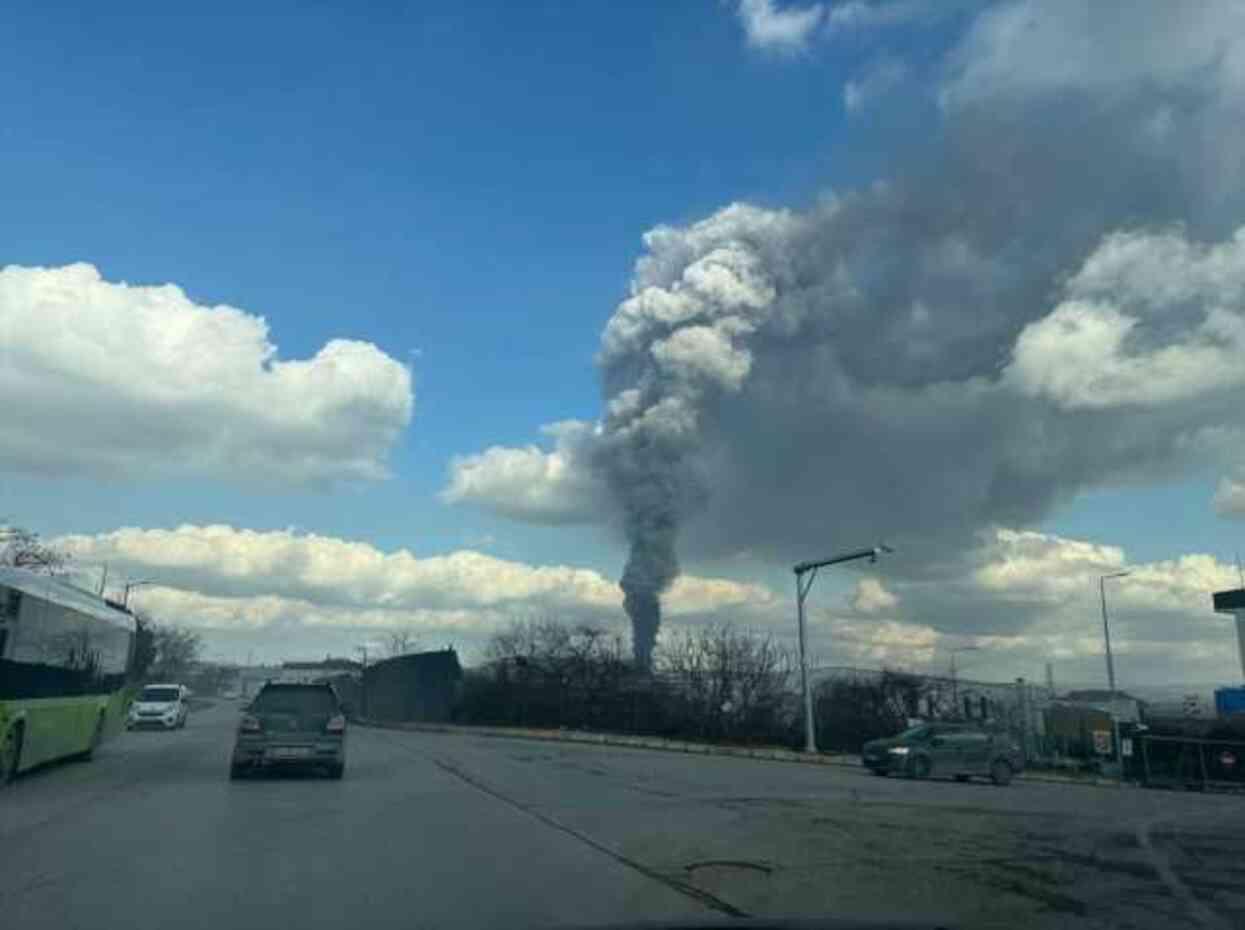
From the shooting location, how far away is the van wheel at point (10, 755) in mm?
17578

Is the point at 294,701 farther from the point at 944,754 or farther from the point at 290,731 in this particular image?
the point at 944,754

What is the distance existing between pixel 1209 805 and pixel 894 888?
18.5m

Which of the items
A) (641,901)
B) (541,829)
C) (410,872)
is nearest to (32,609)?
(541,829)

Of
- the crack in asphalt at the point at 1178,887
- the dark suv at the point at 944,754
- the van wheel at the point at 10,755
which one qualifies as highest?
the dark suv at the point at 944,754

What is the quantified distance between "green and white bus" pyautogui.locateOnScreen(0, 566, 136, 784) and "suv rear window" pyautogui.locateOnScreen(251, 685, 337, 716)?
3429 millimetres

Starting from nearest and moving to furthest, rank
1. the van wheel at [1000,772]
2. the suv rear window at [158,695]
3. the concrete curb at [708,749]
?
the van wheel at [1000,772]
the concrete curb at [708,749]
the suv rear window at [158,695]

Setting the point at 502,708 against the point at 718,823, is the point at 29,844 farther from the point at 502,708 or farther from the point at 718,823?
the point at 502,708

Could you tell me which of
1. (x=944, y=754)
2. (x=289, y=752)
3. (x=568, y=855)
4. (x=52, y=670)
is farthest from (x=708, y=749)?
(x=568, y=855)

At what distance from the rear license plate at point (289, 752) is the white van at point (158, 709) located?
27.2m

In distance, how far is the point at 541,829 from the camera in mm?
13625

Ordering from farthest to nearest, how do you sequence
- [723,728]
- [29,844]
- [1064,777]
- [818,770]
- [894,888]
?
1. [723,728]
2. [1064,777]
3. [818,770]
4. [29,844]
5. [894,888]

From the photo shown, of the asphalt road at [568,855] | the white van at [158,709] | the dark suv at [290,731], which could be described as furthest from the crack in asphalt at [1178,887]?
the white van at [158,709]

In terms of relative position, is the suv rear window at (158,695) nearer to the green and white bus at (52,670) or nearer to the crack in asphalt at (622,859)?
the green and white bus at (52,670)

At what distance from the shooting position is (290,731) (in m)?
19.9
